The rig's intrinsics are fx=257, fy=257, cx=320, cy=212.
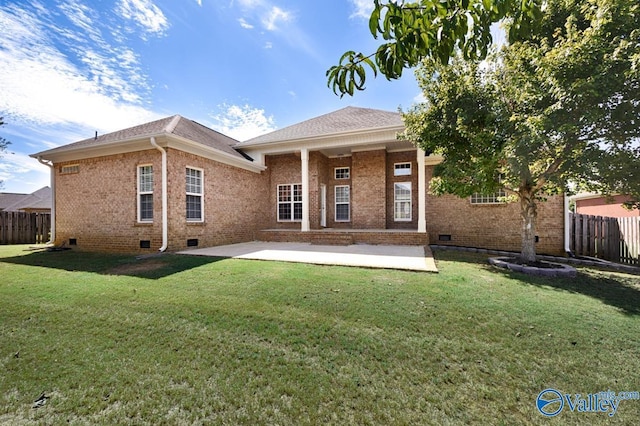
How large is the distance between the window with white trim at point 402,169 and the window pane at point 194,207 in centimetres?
930

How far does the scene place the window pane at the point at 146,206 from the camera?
9.17 m

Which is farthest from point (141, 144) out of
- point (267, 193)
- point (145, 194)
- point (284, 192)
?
point (284, 192)

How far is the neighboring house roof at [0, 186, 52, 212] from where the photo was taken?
26.9 m

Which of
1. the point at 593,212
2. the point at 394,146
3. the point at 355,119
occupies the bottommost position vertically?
the point at 593,212

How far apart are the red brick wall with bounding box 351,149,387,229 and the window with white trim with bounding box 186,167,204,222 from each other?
23.6 feet

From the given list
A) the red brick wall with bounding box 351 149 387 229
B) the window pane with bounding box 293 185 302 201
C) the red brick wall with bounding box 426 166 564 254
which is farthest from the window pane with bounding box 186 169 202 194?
the red brick wall with bounding box 426 166 564 254

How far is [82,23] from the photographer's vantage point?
6.90 metres

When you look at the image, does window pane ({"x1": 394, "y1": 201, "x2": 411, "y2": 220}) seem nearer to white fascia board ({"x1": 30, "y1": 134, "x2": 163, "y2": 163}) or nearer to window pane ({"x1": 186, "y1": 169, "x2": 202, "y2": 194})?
window pane ({"x1": 186, "y1": 169, "x2": 202, "y2": 194})

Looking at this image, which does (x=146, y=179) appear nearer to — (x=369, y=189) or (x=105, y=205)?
(x=105, y=205)

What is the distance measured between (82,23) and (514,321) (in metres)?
11.6

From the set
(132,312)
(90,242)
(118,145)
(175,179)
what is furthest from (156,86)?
(132,312)

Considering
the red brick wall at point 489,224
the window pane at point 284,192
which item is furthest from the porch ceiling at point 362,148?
the window pane at point 284,192

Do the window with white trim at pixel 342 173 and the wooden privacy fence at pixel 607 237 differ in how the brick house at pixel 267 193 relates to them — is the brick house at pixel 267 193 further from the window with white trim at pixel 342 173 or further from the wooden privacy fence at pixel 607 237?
the wooden privacy fence at pixel 607 237

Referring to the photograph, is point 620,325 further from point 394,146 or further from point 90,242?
point 90,242
